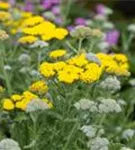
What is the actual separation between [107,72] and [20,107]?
0.35 meters

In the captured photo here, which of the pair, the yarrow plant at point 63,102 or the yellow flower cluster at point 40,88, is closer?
the yarrow plant at point 63,102

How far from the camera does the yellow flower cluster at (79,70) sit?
223cm

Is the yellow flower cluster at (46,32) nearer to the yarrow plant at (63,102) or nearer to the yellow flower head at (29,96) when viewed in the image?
the yarrow plant at (63,102)

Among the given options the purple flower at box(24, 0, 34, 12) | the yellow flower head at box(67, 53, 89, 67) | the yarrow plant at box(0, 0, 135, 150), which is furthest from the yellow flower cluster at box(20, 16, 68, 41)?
the purple flower at box(24, 0, 34, 12)

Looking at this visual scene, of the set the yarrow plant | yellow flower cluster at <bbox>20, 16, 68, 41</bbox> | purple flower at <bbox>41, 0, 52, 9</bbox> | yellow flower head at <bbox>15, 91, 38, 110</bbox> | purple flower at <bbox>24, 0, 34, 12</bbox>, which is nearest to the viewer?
the yarrow plant

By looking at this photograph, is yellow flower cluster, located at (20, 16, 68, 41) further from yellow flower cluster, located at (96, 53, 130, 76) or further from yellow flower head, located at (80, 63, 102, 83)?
yellow flower head, located at (80, 63, 102, 83)

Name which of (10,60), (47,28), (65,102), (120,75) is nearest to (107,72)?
(120,75)

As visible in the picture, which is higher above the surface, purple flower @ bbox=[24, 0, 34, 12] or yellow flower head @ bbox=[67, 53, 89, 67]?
yellow flower head @ bbox=[67, 53, 89, 67]

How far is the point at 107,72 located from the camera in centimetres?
243

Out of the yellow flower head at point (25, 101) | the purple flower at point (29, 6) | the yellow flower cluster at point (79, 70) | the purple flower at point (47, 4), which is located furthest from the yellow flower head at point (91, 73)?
the purple flower at point (47, 4)

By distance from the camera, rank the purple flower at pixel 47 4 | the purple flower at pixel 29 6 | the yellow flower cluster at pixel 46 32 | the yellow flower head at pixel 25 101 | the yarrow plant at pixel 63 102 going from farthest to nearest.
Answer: the purple flower at pixel 47 4, the purple flower at pixel 29 6, the yellow flower cluster at pixel 46 32, the yellow flower head at pixel 25 101, the yarrow plant at pixel 63 102

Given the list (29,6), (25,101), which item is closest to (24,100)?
(25,101)

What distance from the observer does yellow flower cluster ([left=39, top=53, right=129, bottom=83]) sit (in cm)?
223

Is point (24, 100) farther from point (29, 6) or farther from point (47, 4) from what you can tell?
point (47, 4)
